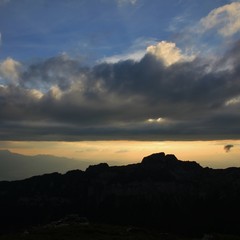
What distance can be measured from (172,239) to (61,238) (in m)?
32.5

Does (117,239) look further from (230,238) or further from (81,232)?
(230,238)

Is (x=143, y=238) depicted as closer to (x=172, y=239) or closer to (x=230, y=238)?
(x=172, y=239)

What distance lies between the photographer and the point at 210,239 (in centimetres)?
10162

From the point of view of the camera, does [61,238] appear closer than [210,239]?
Yes

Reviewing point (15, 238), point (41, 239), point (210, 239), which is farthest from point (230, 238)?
point (15, 238)

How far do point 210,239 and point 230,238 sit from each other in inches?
214

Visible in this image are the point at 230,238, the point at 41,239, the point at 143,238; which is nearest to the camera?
the point at 41,239

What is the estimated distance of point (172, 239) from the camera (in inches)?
4028

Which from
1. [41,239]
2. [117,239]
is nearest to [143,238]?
[117,239]

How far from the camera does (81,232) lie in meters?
104

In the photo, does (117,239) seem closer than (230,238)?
Yes

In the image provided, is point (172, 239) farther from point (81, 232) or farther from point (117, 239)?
point (81, 232)

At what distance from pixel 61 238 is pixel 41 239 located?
4826 millimetres

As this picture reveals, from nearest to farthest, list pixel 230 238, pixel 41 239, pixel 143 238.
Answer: pixel 41 239 → pixel 143 238 → pixel 230 238
